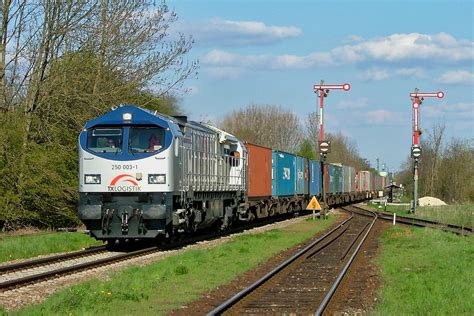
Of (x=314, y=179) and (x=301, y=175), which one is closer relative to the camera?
(x=301, y=175)

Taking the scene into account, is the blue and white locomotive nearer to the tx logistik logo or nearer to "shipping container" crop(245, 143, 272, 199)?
the tx logistik logo

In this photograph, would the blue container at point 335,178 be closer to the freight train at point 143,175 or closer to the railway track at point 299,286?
the freight train at point 143,175

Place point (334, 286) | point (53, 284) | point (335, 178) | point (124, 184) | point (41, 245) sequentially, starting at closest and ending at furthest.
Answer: point (334, 286) → point (53, 284) → point (124, 184) → point (41, 245) → point (335, 178)

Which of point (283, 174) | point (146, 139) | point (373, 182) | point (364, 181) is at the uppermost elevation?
point (373, 182)

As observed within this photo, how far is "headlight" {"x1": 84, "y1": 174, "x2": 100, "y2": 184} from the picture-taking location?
810 inches

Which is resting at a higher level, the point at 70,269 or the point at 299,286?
the point at 70,269

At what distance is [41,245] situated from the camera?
70.2 feet

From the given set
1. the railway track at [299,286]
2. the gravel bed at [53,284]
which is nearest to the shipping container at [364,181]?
the railway track at [299,286]

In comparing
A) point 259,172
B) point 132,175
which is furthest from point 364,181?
point 132,175

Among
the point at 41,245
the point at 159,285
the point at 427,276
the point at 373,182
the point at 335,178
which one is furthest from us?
the point at 373,182

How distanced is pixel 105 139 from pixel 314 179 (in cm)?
3301

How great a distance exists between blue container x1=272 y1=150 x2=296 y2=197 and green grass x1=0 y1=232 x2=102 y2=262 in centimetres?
1615

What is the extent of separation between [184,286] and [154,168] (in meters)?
6.98

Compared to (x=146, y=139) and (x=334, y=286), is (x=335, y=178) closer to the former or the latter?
(x=146, y=139)
